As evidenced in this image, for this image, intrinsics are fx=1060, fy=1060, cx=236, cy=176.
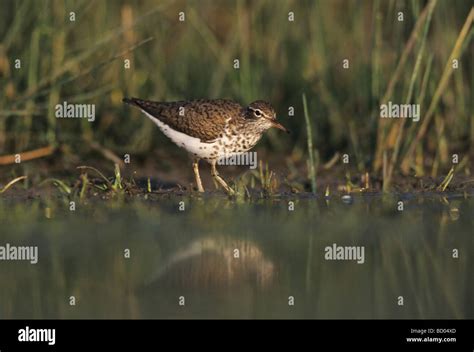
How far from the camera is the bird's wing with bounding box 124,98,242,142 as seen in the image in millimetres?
10805

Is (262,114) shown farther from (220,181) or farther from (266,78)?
(266,78)

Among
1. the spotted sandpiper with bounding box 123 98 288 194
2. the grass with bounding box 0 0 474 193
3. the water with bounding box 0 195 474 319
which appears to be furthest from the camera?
the grass with bounding box 0 0 474 193

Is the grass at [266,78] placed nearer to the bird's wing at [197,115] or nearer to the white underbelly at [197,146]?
the bird's wing at [197,115]

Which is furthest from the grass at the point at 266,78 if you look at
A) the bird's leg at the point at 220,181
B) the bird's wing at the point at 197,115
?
the bird's leg at the point at 220,181

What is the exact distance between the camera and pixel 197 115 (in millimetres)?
10922

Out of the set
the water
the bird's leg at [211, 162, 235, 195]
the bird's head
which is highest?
the bird's head

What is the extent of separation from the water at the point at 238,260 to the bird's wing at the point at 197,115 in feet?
2.74

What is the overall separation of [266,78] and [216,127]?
2.34 m

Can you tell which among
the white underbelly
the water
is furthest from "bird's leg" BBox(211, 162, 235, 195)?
the water

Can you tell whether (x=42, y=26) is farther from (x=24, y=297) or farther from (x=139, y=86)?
(x=24, y=297)

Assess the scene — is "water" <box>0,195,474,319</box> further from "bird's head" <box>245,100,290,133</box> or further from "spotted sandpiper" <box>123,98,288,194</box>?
"bird's head" <box>245,100,290,133</box>

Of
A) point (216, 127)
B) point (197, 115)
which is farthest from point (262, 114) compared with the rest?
point (197, 115)

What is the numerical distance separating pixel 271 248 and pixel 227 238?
465 millimetres

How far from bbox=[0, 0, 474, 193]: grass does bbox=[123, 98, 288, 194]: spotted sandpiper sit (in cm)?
54
